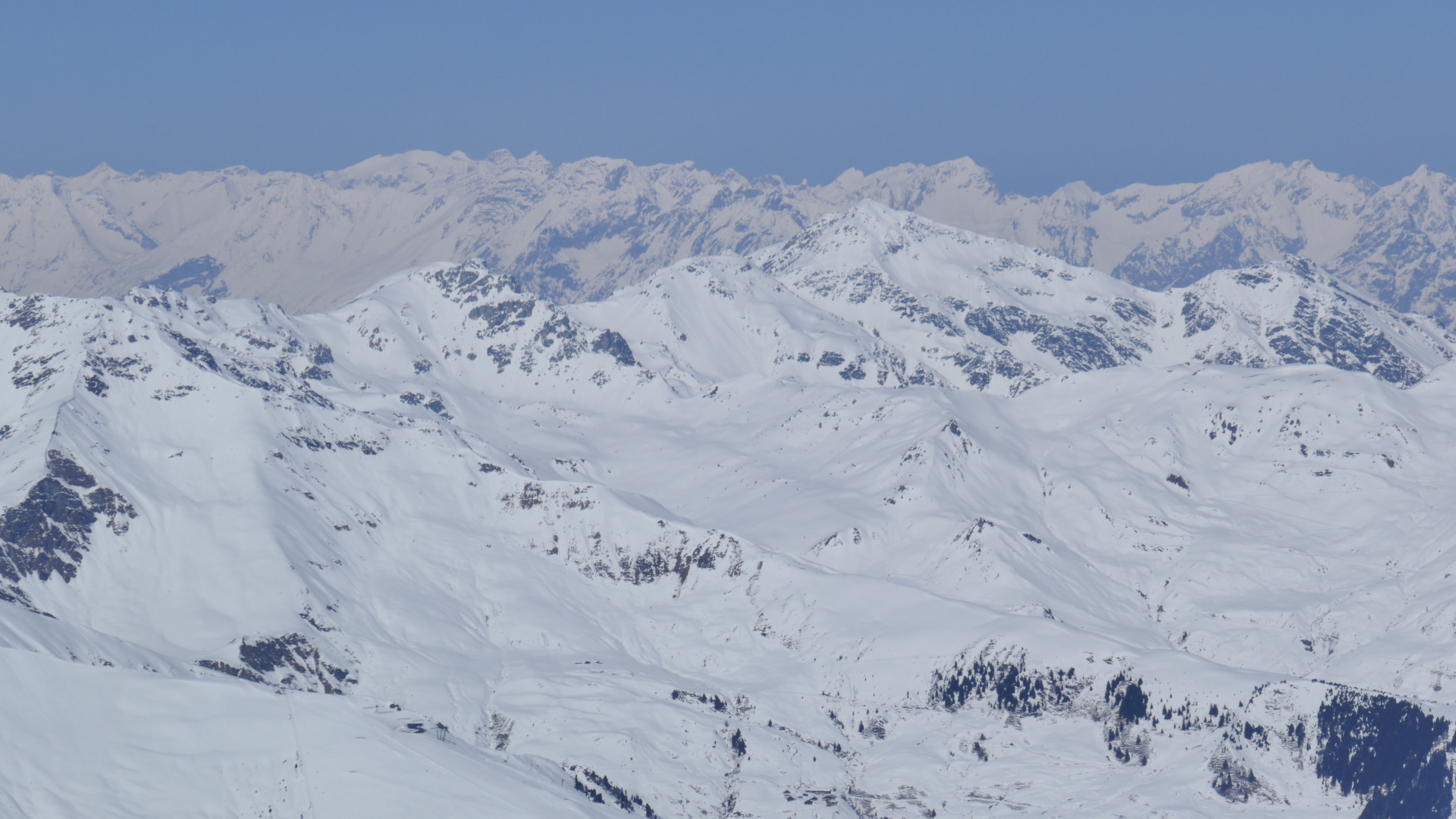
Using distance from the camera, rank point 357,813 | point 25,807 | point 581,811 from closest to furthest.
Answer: point 25,807, point 357,813, point 581,811

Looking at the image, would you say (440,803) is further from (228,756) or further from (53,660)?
(53,660)

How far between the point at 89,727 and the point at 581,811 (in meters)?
62.4

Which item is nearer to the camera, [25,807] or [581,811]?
[25,807]

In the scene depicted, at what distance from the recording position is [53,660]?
192 metres

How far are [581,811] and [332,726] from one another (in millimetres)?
34443

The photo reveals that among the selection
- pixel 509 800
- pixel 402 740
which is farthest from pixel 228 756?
pixel 509 800

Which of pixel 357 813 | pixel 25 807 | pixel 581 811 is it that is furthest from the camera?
pixel 581 811

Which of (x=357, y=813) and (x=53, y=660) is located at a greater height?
(x=53, y=660)

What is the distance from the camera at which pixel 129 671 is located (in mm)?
198500

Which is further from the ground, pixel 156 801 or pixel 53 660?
pixel 53 660

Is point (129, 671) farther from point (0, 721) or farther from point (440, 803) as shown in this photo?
point (440, 803)

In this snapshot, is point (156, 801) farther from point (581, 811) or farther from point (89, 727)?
point (581, 811)

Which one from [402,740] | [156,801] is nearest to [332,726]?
[402,740]

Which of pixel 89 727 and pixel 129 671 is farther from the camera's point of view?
pixel 129 671
